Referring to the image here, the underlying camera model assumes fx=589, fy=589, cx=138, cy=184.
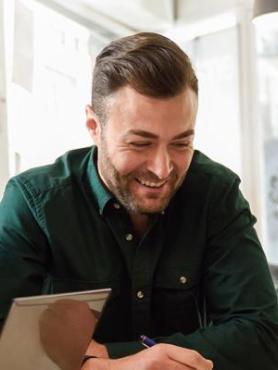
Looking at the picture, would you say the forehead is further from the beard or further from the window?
the window

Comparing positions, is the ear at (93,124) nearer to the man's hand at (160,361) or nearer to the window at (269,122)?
the man's hand at (160,361)

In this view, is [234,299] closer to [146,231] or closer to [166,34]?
[146,231]

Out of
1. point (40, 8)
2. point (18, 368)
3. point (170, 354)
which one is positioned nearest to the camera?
point (18, 368)

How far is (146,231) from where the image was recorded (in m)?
1.26

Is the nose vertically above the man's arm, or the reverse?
the nose

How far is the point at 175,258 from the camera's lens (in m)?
1.26

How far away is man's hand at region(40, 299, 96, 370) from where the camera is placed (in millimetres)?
771

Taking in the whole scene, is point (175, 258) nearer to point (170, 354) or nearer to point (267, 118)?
point (170, 354)

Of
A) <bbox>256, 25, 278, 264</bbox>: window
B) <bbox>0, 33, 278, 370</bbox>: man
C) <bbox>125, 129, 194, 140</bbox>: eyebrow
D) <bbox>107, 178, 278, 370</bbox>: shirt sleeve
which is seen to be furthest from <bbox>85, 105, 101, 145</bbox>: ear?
<bbox>256, 25, 278, 264</bbox>: window

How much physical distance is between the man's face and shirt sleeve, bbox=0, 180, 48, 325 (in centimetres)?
18

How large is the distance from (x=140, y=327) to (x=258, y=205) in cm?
130

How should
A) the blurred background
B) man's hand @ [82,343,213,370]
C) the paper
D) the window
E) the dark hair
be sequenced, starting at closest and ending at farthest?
the paper
man's hand @ [82,343,213,370]
the dark hair
the blurred background
the window

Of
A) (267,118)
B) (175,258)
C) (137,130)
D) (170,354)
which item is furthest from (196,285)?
(267,118)

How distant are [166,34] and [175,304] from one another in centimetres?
147
